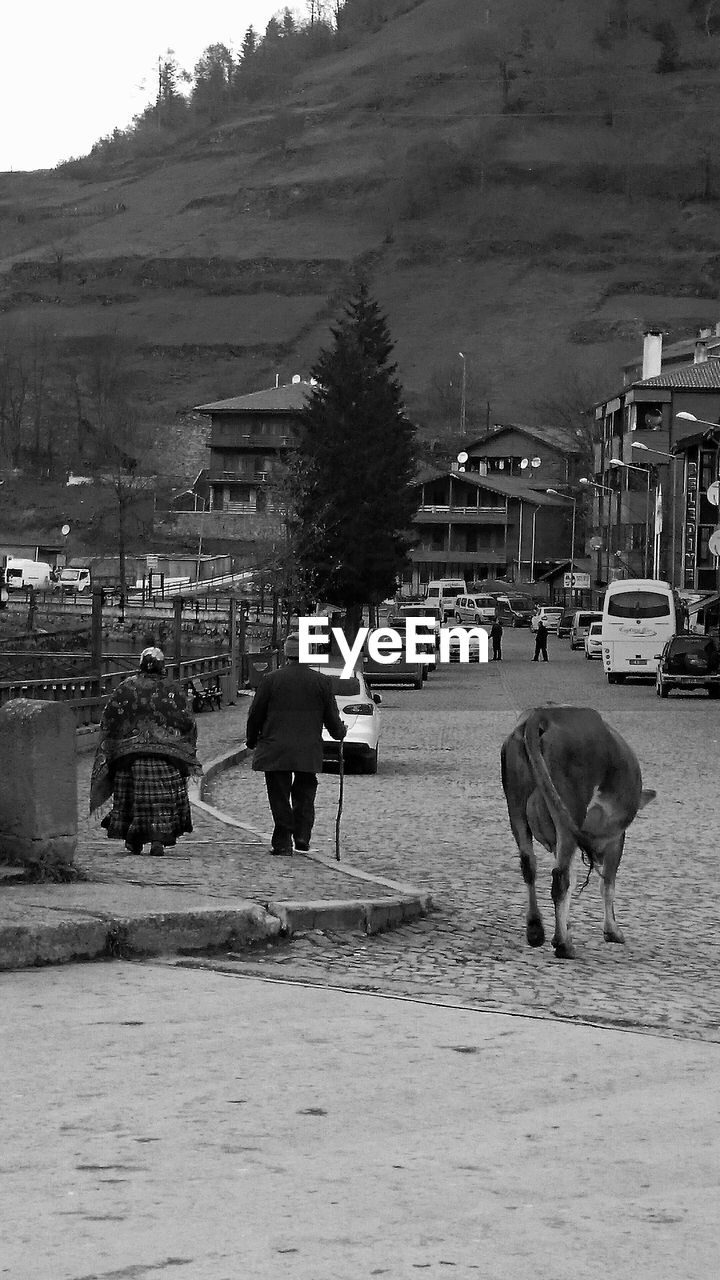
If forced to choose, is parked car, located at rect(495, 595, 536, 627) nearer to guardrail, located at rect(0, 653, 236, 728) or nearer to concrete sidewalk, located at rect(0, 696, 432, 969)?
guardrail, located at rect(0, 653, 236, 728)

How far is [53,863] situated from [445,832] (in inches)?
258

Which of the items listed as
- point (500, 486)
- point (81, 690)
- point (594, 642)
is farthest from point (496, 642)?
point (500, 486)

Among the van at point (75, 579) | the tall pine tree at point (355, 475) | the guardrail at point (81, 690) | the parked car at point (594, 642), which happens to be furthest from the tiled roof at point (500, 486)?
the guardrail at point (81, 690)

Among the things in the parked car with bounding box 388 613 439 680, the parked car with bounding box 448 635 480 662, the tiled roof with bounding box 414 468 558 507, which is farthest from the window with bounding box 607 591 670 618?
the tiled roof with bounding box 414 468 558 507

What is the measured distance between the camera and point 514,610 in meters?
109

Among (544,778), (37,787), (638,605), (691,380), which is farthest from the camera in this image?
(691,380)

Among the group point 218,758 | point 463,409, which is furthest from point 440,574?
point 218,758

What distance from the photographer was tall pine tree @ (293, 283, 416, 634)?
77.4m

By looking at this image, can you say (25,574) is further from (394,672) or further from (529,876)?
(529,876)

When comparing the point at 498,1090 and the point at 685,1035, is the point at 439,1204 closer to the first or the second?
the point at 498,1090

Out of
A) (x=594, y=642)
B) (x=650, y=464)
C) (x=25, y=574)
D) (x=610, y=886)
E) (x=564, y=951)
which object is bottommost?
(x=564, y=951)

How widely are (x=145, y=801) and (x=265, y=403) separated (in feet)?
442

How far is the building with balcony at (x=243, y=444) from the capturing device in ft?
470

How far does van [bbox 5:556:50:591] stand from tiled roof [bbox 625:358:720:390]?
33126 millimetres
